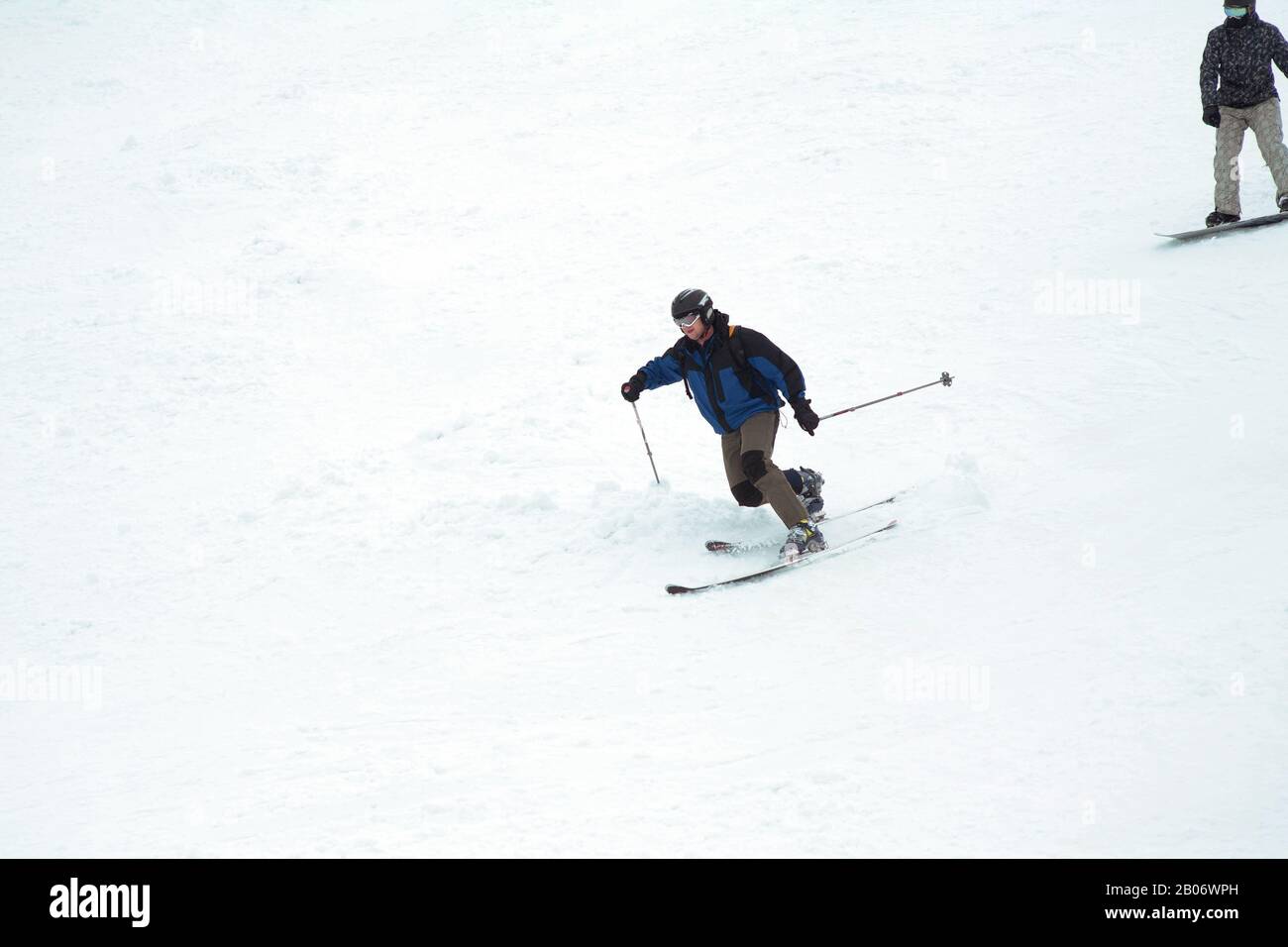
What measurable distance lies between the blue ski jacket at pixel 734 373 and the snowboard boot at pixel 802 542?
2.77 ft

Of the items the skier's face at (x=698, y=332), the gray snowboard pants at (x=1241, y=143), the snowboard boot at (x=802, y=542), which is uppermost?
the gray snowboard pants at (x=1241, y=143)

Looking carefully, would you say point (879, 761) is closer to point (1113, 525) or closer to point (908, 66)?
point (1113, 525)

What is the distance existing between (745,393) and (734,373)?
17 centimetres

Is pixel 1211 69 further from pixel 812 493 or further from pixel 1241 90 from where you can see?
pixel 812 493

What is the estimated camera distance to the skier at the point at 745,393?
22.0 feet

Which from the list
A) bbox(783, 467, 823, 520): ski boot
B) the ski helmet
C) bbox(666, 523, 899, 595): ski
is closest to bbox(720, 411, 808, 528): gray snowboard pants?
bbox(783, 467, 823, 520): ski boot

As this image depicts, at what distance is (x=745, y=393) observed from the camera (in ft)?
22.6

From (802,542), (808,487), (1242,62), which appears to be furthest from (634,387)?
(1242,62)

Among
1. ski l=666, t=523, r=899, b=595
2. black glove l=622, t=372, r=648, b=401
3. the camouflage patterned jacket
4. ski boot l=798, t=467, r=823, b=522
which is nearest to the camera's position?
ski l=666, t=523, r=899, b=595

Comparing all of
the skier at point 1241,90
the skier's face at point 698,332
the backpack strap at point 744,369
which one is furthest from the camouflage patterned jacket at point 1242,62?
the skier's face at point 698,332

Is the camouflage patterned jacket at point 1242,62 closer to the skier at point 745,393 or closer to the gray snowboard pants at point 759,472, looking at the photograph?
the skier at point 745,393

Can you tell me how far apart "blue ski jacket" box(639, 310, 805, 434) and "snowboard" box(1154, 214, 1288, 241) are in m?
5.76

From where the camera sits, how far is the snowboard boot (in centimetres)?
669

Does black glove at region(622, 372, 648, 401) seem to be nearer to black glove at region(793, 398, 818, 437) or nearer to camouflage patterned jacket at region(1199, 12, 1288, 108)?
black glove at region(793, 398, 818, 437)
